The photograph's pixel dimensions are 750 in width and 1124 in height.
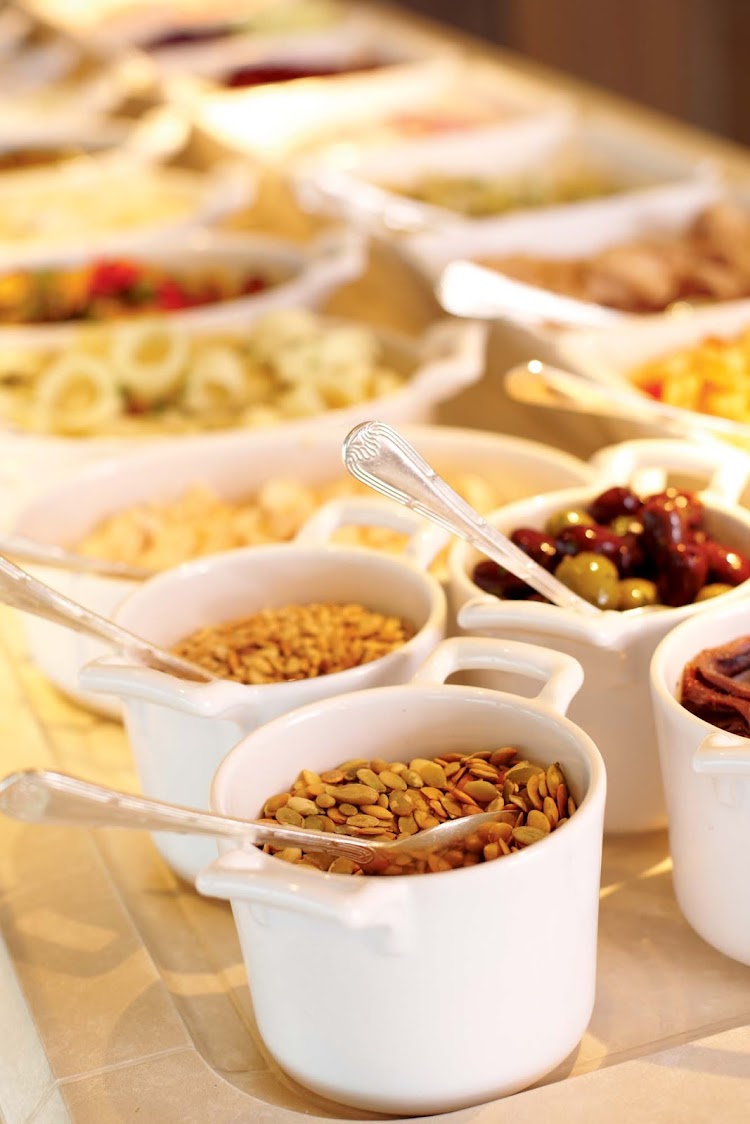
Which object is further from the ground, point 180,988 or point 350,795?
point 350,795

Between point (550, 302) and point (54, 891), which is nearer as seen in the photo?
point (54, 891)

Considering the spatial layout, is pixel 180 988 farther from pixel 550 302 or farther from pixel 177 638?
pixel 550 302

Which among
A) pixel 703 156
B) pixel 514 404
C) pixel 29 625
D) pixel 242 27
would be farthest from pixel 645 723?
pixel 242 27

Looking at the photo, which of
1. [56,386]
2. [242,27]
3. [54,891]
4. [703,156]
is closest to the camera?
[54,891]

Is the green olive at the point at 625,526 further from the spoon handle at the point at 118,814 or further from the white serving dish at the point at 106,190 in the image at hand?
the white serving dish at the point at 106,190

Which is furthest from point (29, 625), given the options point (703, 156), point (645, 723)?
point (703, 156)

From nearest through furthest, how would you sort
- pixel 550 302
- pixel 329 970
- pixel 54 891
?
pixel 329 970, pixel 54 891, pixel 550 302

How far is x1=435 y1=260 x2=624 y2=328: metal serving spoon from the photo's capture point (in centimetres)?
145

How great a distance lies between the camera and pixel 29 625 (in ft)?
3.52

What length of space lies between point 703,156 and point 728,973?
1.51m

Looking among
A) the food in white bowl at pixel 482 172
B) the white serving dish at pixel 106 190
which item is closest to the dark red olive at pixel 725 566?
the food in white bowl at pixel 482 172

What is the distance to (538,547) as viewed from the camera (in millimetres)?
924

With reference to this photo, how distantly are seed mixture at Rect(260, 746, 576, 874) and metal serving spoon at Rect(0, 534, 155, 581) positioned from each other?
0.32 m

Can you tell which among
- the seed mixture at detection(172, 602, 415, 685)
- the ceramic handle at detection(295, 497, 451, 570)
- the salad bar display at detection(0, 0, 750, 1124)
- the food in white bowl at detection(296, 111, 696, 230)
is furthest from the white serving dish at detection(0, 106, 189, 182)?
the seed mixture at detection(172, 602, 415, 685)
